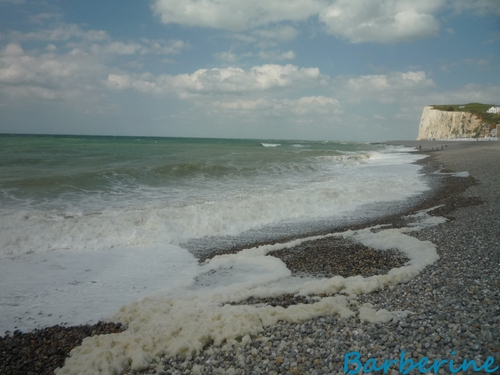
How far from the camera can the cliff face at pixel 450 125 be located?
319 ft

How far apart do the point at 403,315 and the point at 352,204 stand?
10.5 metres

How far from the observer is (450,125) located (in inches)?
4016

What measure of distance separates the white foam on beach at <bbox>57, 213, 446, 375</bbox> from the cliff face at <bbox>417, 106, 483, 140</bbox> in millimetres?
111245

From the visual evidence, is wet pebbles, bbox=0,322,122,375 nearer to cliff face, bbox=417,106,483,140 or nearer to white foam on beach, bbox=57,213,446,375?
white foam on beach, bbox=57,213,446,375

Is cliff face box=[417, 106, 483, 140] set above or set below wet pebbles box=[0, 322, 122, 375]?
A: above

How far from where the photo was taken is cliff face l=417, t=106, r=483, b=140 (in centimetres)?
9719

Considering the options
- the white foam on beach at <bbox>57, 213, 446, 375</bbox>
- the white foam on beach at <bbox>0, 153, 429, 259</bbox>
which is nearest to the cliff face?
the white foam on beach at <bbox>0, 153, 429, 259</bbox>

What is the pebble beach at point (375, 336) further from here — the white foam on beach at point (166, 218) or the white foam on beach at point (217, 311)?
the white foam on beach at point (166, 218)

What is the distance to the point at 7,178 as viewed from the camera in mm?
20406

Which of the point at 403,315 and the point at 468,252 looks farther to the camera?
the point at 468,252

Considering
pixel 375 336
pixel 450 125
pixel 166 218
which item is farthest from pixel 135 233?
pixel 450 125

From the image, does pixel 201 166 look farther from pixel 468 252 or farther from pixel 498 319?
pixel 498 319

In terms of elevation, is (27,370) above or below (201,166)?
below

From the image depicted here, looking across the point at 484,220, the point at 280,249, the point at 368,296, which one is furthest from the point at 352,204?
the point at 368,296
